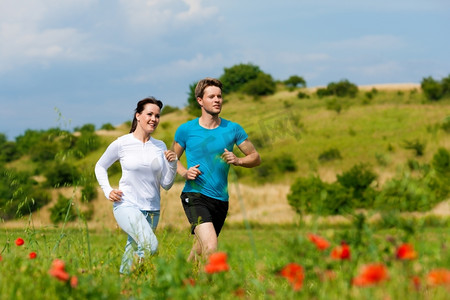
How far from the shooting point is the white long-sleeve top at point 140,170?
19.6 feet

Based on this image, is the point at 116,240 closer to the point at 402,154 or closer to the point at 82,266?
the point at 82,266

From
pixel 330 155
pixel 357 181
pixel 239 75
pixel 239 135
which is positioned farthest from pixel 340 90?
pixel 239 135

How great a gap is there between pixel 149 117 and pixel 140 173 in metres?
0.62

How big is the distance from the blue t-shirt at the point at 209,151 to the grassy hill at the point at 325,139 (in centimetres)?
2098

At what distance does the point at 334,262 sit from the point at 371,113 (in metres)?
54.9

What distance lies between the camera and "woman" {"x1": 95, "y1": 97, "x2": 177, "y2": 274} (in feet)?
19.1

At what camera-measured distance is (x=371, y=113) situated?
5619 centimetres

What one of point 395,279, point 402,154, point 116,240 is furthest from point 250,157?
point 402,154

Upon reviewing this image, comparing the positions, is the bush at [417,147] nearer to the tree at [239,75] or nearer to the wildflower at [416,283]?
the wildflower at [416,283]

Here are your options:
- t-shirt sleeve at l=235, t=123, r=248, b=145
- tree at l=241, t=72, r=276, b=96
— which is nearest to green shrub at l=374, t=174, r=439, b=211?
t-shirt sleeve at l=235, t=123, r=248, b=145

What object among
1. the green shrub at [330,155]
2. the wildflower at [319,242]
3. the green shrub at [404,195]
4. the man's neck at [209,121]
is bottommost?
the green shrub at [330,155]

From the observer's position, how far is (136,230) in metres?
5.62

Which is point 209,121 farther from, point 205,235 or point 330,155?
point 330,155

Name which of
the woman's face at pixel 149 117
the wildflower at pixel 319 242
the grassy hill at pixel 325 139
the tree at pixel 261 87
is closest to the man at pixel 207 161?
the woman's face at pixel 149 117
